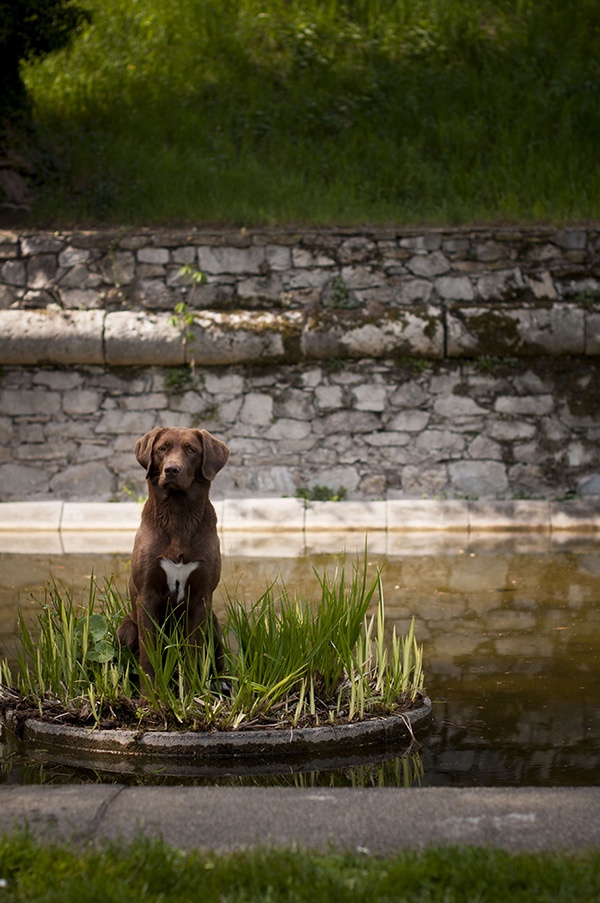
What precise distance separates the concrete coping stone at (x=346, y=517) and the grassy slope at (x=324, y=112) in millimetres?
3433

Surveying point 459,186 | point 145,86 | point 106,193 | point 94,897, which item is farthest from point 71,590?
point 145,86

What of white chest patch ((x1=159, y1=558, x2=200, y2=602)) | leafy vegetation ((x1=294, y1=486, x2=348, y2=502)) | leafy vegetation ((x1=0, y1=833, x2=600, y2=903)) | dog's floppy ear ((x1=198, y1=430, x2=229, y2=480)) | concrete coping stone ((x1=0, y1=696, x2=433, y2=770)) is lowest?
leafy vegetation ((x1=294, y1=486, x2=348, y2=502))

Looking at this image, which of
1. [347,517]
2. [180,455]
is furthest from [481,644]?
[347,517]

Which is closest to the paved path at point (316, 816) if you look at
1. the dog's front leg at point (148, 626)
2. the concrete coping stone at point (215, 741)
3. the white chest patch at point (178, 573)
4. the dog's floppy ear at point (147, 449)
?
A: the concrete coping stone at point (215, 741)

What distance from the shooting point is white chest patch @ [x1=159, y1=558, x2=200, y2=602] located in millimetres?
4195

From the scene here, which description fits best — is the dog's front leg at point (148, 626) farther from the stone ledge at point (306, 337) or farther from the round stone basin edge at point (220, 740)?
the stone ledge at point (306, 337)

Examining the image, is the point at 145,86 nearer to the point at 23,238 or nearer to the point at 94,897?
the point at 23,238

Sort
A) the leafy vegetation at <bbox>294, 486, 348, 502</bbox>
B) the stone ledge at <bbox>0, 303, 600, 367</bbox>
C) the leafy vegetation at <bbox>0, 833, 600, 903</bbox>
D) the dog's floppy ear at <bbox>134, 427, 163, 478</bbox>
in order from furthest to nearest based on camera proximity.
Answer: the leafy vegetation at <bbox>294, 486, 348, 502</bbox>, the stone ledge at <bbox>0, 303, 600, 367</bbox>, the dog's floppy ear at <bbox>134, 427, 163, 478</bbox>, the leafy vegetation at <bbox>0, 833, 600, 903</bbox>

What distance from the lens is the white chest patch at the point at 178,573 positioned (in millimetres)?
4195

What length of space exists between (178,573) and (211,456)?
49 centimetres

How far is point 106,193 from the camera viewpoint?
12.0 m

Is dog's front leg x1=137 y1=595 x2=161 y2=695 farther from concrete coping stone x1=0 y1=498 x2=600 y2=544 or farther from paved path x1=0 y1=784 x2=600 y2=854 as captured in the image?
concrete coping stone x1=0 y1=498 x2=600 y2=544

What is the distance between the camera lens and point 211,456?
4.25 metres

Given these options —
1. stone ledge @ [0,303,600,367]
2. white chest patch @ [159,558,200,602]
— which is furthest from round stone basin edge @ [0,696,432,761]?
stone ledge @ [0,303,600,367]
